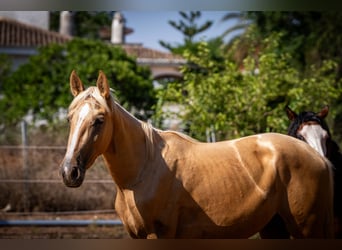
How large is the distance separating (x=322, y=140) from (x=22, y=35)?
1163 centimetres

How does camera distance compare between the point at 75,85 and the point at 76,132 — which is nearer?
the point at 76,132

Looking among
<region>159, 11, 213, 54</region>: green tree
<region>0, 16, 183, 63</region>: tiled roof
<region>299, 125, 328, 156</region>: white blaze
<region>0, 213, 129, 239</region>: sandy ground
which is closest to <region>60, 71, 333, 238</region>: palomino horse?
<region>299, 125, 328, 156</region>: white blaze

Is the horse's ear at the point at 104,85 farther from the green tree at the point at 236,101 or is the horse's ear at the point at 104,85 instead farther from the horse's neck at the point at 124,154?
the green tree at the point at 236,101

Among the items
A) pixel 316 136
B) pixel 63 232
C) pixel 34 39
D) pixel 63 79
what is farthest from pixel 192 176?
pixel 34 39

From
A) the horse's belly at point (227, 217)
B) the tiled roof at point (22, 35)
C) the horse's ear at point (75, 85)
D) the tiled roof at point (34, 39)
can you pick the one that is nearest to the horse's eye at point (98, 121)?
the horse's ear at point (75, 85)

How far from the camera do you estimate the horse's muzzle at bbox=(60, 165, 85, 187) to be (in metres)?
2.43

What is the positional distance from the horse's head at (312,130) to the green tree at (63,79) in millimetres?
5083

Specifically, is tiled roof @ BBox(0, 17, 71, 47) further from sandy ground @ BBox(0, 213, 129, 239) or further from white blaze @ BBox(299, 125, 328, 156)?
white blaze @ BBox(299, 125, 328, 156)

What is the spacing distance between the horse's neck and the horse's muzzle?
0.24 m

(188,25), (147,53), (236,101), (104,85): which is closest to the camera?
(104,85)

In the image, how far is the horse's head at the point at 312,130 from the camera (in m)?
3.23

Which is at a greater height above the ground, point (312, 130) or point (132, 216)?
point (312, 130)

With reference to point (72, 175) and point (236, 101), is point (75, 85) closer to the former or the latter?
point (72, 175)

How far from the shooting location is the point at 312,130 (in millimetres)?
3273
